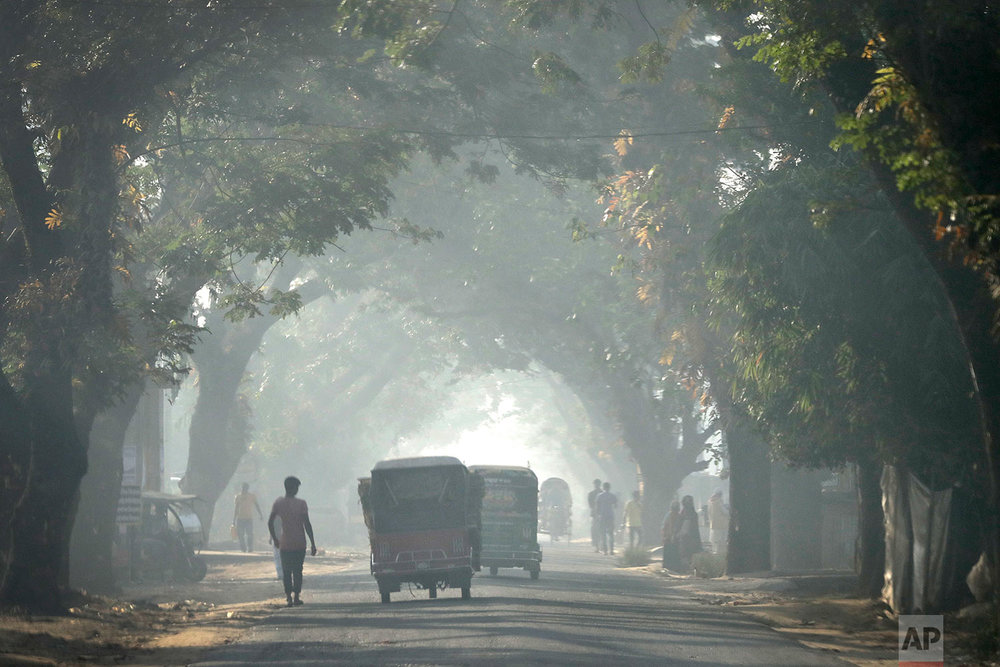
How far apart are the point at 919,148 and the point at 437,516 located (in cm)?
1126

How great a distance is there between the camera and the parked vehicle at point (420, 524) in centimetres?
1973

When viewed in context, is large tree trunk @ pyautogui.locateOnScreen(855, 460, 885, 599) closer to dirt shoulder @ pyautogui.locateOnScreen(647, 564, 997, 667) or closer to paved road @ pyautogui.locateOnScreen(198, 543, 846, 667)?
dirt shoulder @ pyautogui.locateOnScreen(647, 564, 997, 667)

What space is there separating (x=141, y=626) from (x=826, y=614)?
941 cm

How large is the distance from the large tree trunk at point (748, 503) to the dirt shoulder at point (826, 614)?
0.83 m

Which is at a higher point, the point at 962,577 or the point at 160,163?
the point at 160,163

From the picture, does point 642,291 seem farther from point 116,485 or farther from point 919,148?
point 919,148

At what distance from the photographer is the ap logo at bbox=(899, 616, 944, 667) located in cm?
1338

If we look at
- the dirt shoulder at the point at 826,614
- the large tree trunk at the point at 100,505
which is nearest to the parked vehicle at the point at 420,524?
the dirt shoulder at the point at 826,614

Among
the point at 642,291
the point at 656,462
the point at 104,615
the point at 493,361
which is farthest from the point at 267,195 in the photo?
the point at 493,361

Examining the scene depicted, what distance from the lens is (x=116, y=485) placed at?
2492cm

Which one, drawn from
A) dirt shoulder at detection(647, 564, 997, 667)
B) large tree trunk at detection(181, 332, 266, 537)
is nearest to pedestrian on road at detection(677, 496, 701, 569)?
dirt shoulder at detection(647, 564, 997, 667)

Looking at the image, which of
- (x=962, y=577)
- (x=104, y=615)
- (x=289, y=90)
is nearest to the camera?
(x=962, y=577)

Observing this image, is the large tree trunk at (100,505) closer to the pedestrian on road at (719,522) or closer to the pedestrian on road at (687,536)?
the pedestrian on road at (687,536)

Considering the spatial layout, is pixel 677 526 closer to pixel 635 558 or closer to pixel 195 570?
pixel 635 558
